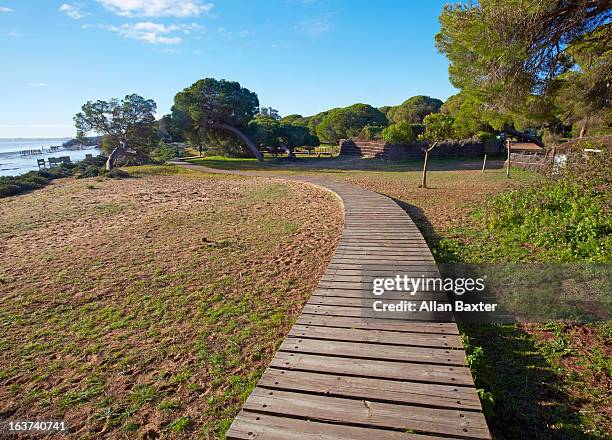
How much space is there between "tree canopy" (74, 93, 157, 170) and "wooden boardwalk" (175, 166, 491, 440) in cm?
3184

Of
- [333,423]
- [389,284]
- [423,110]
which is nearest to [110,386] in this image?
[333,423]

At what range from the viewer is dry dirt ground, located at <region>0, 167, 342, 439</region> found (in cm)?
300

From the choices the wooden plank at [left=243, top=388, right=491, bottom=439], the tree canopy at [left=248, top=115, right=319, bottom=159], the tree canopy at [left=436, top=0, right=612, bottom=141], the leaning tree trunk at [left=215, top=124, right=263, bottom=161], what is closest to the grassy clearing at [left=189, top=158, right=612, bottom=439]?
the wooden plank at [left=243, top=388, right=491, bottom=439]

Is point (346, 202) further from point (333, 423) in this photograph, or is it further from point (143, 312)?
point (333, 423)

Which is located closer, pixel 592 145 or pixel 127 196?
pixel 592 145

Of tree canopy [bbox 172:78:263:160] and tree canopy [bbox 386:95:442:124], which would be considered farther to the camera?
tree canopy [bbox 386:95:442:124]

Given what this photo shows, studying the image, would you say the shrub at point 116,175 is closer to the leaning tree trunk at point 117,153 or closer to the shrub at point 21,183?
the shrub at point 21,183

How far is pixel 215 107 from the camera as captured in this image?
31812 millimetres

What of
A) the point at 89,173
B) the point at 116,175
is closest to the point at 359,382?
the point at 116,175

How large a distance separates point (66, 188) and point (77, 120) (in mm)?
16557

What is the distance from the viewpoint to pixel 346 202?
10477 mm

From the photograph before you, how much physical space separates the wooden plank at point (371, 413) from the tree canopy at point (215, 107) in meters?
31.3

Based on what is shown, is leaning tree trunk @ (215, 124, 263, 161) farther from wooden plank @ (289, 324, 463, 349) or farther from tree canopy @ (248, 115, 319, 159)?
wooden plank @ (289, 324, 463, 349)

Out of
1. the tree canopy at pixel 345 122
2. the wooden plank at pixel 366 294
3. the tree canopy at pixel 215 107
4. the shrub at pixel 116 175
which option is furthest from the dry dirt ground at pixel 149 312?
the tree canopy at pixel 345 122
